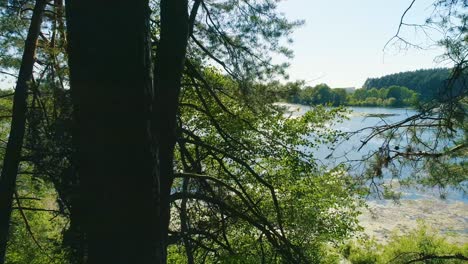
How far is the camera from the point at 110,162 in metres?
1.33

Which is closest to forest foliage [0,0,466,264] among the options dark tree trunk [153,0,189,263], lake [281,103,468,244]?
dark tree trunk [153,0,189,263]

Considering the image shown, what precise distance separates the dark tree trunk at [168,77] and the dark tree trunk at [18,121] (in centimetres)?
275

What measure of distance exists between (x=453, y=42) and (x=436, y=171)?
235cm

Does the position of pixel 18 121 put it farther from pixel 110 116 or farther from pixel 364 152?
pixel 364 152

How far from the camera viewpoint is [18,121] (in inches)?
170

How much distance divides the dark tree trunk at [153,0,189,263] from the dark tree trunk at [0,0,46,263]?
275 cm

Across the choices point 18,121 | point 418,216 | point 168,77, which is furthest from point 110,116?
point 418,216

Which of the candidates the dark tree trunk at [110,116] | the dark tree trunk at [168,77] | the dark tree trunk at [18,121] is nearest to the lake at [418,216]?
the dark tree trunk at [18,121]

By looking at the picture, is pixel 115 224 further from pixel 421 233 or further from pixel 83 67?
pixel 421 233

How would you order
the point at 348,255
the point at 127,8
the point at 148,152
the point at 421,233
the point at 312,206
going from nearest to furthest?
1. the point at 127,8
2. the point at 148,152
3. the point at 312,206
4. the point at 421,233
5. the point at 348,255

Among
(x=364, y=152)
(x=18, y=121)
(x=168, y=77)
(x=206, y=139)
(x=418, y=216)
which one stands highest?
(x=168, y=77)

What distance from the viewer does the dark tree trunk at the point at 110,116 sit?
1.29 m

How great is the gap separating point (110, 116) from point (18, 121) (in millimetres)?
3669

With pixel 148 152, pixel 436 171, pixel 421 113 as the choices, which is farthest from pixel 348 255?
pixel 148 152
